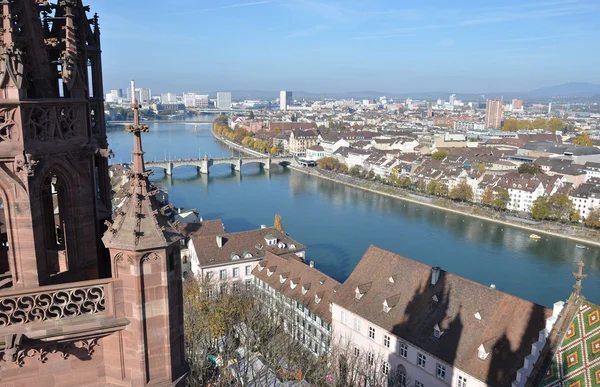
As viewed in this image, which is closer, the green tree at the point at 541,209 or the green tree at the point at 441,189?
the green tree at the point at 541,209

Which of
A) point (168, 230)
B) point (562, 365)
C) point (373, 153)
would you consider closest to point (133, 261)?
point (168, 230)

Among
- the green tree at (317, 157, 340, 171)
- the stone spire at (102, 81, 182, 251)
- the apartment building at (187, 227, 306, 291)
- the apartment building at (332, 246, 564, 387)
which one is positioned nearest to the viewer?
the stone spire at (102, 81, 182, 251)

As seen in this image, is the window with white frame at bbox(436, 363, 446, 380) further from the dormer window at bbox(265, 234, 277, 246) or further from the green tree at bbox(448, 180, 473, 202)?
the green tree at bbox(448, 180, 473, 202)

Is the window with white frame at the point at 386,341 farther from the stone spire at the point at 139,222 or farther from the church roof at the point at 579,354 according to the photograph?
the stone spire at the point at 139,222

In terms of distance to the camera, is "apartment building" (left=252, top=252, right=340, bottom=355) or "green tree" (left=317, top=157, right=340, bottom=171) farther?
"green tree" (left=317, top=157, right=340, bottom=171)

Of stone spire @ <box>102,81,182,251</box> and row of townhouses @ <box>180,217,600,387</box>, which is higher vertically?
stone spire @ <box>102,81,182,251</box>

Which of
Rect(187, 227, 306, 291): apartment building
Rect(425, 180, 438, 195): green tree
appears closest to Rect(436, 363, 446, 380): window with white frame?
Rect(187, 227, 306, 291): apartment building

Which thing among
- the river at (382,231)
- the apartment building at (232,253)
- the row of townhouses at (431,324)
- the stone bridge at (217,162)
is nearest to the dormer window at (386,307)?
the row of townhouses at (431,324)
